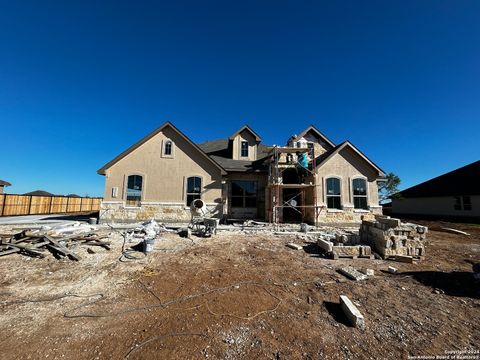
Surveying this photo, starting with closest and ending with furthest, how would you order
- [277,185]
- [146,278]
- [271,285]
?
1. [271,285]
2. [146,278]
3. [277,185]

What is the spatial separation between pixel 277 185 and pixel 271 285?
965cm

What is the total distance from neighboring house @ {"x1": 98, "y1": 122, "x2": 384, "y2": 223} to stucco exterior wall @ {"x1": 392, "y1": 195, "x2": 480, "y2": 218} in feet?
49.8

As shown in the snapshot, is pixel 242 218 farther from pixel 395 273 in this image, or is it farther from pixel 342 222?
pixel 395 273

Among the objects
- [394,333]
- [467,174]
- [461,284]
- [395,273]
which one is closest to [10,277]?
[394,333]

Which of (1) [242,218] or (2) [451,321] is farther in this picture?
(1) [242,218]

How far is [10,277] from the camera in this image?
572cm

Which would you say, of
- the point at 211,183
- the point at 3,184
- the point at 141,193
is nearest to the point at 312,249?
the point at 211,183

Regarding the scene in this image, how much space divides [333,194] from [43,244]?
53.1 ft

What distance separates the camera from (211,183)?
15484 millimetres

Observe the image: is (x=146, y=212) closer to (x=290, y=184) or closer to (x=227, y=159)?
(x=227, y=159)

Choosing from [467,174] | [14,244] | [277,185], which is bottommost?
[14,244]

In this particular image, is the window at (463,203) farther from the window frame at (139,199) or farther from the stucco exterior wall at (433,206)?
the window frame at (139,199)

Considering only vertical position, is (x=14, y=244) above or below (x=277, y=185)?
below

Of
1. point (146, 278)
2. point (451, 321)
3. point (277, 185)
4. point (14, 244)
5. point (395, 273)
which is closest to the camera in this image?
point (451, 321)
